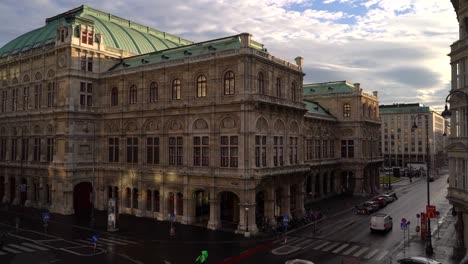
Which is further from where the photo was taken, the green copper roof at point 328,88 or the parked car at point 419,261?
the green copper roof at point 328,88

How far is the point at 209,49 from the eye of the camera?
5075 centimetres

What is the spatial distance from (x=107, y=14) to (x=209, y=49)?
32.1 meters

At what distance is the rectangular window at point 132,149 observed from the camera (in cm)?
5691

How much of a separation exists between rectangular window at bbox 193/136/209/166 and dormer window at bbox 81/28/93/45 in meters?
25.3

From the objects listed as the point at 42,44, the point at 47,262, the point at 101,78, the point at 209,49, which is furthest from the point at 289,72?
the point at 42,44

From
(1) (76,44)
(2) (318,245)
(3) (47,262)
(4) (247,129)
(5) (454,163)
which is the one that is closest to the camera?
(5) (454,163)

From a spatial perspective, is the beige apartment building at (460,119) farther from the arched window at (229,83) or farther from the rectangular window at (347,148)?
the rectangular window at (347,148)

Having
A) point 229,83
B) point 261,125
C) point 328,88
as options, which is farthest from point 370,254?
point 328,88

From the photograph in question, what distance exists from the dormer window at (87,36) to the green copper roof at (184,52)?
5538 mm

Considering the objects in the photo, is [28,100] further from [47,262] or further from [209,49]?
[47,262]

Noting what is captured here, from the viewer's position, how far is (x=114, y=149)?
2354 inches

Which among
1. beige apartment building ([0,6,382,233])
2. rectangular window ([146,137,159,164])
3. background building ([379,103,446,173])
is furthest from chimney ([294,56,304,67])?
background building ([379,103,446,173])

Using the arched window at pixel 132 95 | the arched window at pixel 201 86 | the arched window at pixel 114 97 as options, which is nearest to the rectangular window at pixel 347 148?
the arched window at pixel 201 86

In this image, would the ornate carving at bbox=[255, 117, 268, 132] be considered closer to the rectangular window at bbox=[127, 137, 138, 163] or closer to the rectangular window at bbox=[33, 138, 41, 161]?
the rectangular window at bbox=[127, 137, 138, 163]
